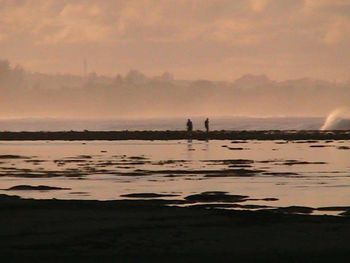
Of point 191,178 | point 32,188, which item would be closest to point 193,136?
point 191,178

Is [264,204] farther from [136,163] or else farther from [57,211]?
[136,163]

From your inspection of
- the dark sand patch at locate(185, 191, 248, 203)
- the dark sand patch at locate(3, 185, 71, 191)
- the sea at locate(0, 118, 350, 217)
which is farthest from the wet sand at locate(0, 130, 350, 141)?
the dark sand patch at locate(185, 191, 248, 203)

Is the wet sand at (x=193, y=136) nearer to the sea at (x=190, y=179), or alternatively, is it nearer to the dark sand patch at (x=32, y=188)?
the sea at (x=190, y=179)

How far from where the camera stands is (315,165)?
51.2m

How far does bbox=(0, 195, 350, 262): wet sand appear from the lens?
17.6m

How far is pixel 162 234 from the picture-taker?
20625 mm

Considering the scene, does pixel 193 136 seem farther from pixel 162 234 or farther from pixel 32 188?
pixel 162 234

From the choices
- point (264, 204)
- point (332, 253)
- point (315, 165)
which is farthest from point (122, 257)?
point (315, 165)

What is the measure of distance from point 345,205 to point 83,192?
34.2ft

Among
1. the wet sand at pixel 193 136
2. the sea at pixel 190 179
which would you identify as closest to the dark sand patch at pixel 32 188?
the sea at pixel 190 179

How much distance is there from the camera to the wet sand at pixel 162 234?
1764 cm

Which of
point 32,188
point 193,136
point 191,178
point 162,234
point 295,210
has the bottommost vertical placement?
point 162,234

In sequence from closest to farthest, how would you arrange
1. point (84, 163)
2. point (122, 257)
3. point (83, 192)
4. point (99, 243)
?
point (122, 257) → point (99, 243) → point (83, 192) → point (84, 163)

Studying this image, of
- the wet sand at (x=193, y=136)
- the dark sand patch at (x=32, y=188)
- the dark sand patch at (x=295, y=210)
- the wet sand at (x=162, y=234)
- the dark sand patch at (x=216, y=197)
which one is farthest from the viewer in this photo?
the wet sand at (x=193, y=136)
